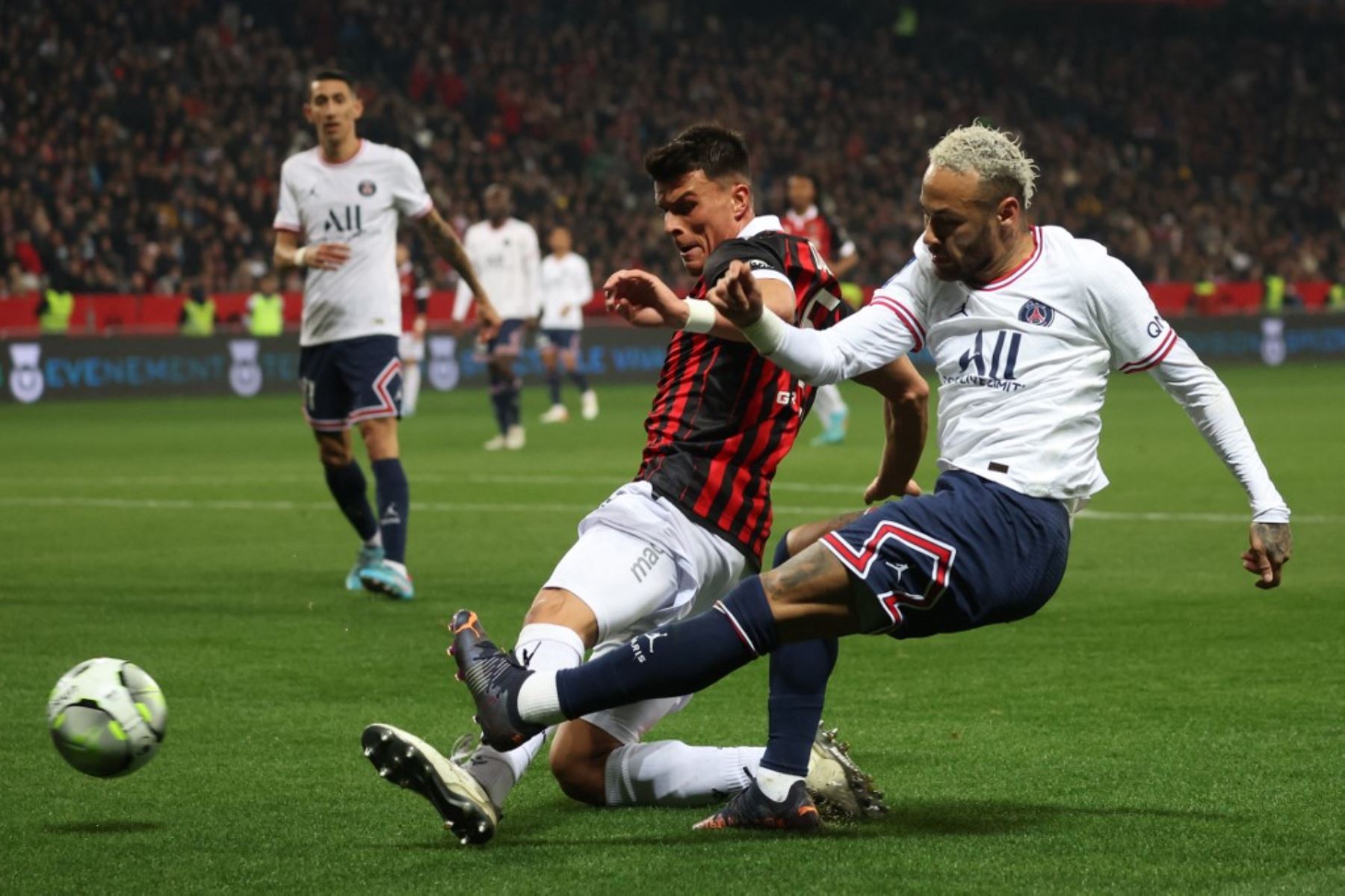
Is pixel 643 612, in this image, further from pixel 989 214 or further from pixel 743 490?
pixel 989 214

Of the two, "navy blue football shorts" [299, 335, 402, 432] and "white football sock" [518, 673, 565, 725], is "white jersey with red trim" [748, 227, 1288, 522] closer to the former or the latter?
"white football sock" [518, 673, 565, 725]

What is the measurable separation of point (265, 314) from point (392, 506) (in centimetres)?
1755

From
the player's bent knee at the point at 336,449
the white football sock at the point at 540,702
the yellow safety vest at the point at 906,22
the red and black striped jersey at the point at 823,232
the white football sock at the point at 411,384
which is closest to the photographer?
the white football sock at the point at 540,702

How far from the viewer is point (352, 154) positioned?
32.2 feet

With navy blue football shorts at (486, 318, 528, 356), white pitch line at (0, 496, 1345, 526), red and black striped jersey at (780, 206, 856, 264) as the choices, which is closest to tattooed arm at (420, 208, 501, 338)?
white pitch line at (0, 496, 1345, 526)

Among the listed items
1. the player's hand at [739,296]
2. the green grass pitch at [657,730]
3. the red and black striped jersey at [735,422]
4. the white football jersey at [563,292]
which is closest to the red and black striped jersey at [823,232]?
the green grass pitch at [657,730]

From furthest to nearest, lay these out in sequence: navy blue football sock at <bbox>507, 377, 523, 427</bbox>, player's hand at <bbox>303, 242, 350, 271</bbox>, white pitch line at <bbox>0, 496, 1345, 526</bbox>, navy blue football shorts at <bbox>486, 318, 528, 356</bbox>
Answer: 1. navy blue football shorts at <bbox>486, 318, 528, 356</bbox>
2. navy blue football sock at <bbox>507, 377, 523, 427</bbox>
3. white pitch line at <bbox>0, 496, 1345, 526</bbox>
4. player's hand at <bbox>303, 242, 350, 271</bbox>

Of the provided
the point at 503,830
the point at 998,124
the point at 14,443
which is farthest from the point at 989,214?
the point at 998,124

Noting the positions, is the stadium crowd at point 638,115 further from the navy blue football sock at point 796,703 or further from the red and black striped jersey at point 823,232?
the navy blue football sock at point 796,703

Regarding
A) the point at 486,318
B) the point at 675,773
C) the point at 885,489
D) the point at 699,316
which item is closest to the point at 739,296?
the point at 699,316

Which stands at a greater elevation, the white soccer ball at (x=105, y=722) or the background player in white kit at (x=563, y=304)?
the white soccer ball at (x=105, y=722)

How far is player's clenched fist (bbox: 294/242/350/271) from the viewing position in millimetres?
9156

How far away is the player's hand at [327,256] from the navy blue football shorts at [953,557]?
5.10 m

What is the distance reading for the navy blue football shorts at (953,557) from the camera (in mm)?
4383
